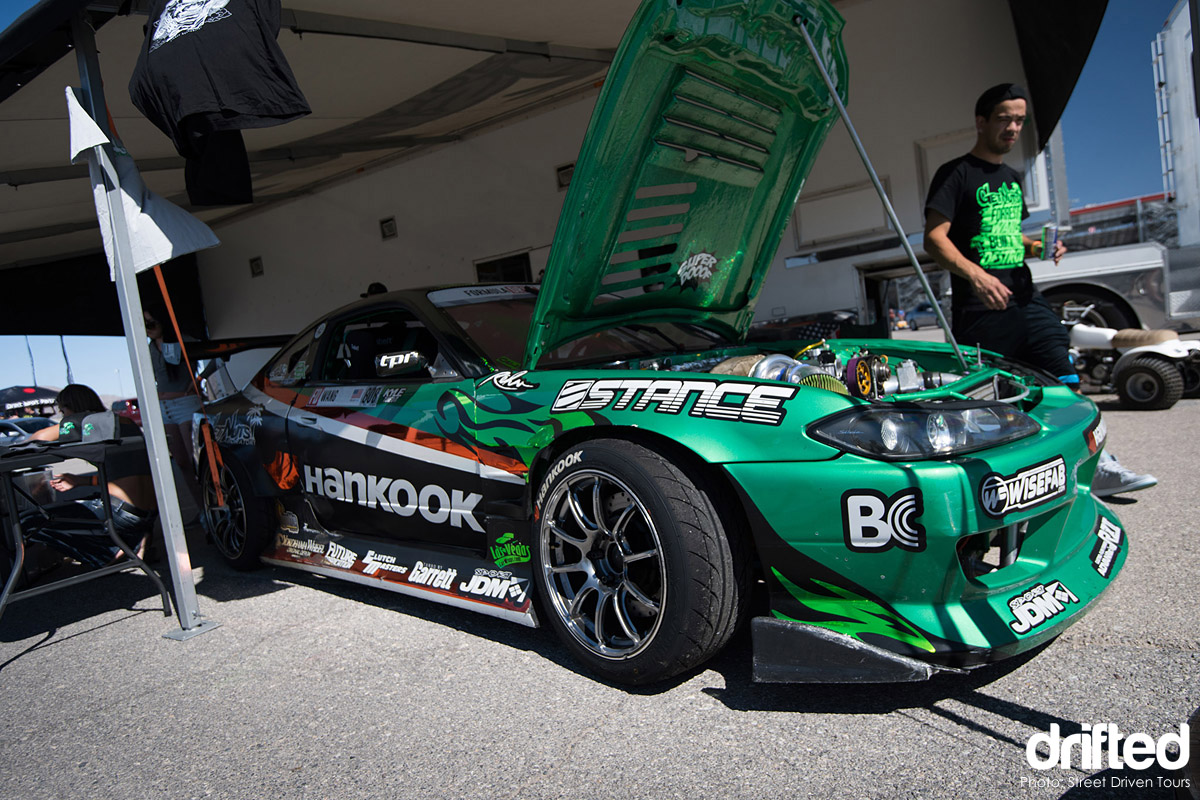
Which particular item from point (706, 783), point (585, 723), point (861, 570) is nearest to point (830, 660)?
point (861, 570)

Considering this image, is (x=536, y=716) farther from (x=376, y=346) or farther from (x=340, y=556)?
(x=376, y=346)

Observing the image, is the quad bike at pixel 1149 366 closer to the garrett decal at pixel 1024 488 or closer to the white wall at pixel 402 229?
the garrett decal at pixel 1024 488

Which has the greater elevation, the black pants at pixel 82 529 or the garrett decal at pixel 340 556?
the black pants at pixel 82 529

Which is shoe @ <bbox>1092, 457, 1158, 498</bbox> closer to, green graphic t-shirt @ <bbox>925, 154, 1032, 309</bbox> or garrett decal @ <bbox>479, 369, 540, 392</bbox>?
green graphic t-shirt @ <bbox>925, 154, 1032, 309</bbox>

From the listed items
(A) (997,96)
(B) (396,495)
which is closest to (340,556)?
(B) (396,495)

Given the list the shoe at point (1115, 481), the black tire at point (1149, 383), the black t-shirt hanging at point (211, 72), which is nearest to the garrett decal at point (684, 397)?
the black t-shirt hanging at point (211, 72)

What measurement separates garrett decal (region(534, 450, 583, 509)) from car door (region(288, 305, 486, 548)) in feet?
1.07

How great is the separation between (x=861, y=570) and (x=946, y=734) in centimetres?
40

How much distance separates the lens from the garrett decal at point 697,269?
316 centimetres

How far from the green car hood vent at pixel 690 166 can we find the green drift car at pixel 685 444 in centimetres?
1

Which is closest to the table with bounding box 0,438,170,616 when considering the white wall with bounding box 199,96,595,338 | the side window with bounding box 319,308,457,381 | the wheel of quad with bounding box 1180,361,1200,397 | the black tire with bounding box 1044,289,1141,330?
the side window with bounding box 319,308,457,381

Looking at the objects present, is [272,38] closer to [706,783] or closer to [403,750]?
[403,750]

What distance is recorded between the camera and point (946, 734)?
5.71 feet

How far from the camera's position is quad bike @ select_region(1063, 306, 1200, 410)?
5.80 m
